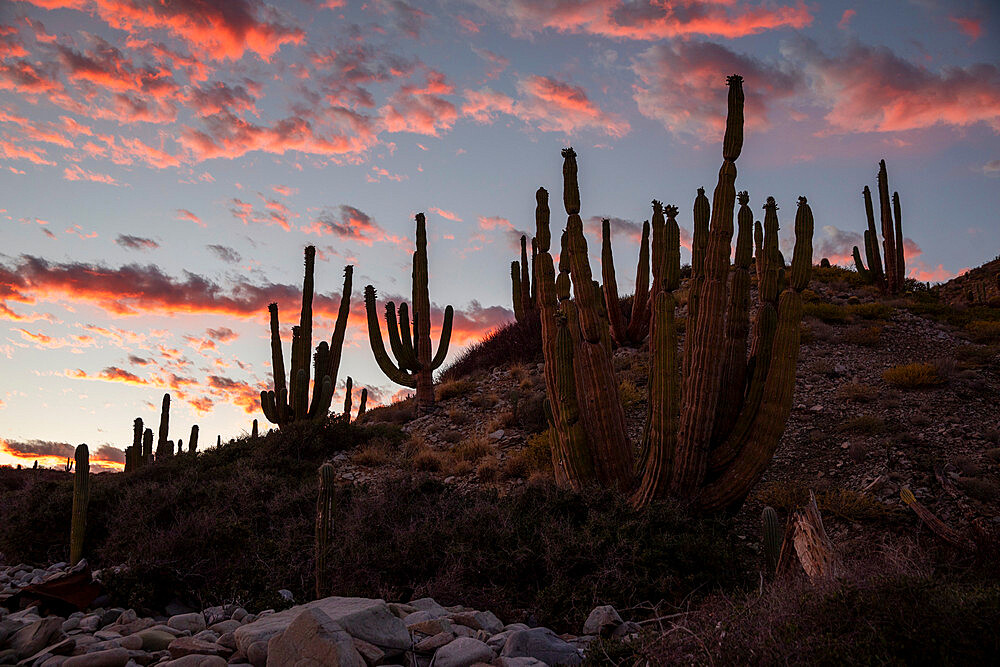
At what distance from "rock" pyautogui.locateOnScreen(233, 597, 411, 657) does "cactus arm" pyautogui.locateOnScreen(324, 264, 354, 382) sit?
1249 cm

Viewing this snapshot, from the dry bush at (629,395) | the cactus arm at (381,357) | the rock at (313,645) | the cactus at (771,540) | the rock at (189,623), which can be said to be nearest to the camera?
the rock at (313,645)

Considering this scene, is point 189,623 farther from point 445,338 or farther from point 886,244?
point 886,244

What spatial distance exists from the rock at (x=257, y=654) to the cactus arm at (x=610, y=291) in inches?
567

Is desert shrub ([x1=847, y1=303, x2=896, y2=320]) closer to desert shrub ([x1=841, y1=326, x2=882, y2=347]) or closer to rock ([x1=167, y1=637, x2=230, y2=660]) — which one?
desert shrub ([x1=841, y1=326, x2=882, y2=347])

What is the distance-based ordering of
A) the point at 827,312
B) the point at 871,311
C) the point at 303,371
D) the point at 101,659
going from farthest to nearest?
the point at 871,311, the point at 827,312, the point at 303,371, the point at 101,659

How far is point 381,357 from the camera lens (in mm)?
17844

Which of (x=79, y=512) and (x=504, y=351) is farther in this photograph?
(x=504, y=351)

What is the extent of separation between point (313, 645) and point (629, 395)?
11.5 m

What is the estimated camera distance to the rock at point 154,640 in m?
5.36

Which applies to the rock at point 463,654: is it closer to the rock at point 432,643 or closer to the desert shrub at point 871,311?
the rock at point 432,643

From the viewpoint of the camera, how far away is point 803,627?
3680 millimetres

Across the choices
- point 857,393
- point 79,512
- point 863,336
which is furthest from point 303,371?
Answer: point 863,336

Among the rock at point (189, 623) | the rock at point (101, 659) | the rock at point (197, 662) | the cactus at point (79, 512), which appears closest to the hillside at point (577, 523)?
the cactus at point (79, 512)

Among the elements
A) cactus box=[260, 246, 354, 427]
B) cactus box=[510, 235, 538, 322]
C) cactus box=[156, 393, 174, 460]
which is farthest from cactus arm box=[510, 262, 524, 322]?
cactus box=[156, 393, 174, 460]
